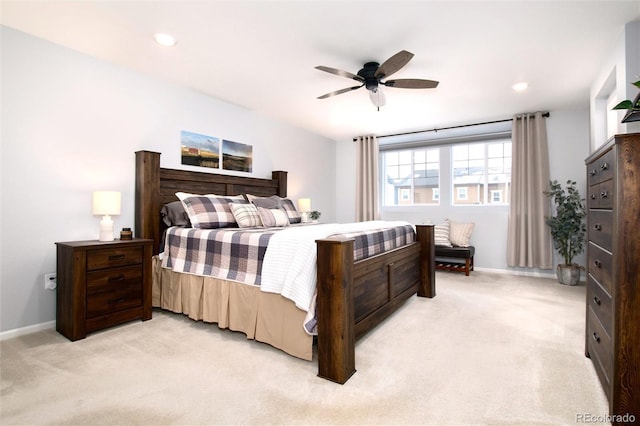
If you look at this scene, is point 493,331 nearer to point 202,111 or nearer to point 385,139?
point 202,111

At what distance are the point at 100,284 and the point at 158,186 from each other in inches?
44.2

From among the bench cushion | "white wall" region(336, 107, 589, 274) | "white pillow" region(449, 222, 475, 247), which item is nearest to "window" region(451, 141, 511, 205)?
"white wall" region(336, 107, 589, 274)

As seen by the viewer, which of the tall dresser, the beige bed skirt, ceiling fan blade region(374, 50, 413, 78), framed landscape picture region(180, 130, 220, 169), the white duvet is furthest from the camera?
framed landscape picture region(180, 130, 220, 169)

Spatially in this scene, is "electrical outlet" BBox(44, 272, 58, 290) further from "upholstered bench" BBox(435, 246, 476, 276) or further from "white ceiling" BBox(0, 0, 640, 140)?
"upholstered bench" BBox(435, 246, 476, 276)

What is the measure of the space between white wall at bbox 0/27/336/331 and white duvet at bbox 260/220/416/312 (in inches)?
73.8

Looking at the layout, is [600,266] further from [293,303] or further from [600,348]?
[293,303]

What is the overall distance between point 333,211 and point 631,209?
17.2ft

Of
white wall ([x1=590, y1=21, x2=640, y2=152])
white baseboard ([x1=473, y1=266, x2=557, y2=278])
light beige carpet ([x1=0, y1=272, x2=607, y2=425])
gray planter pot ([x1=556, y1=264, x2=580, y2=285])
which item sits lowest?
light beige carpet ([x1=0, y1=272, x2=607, y2=425])

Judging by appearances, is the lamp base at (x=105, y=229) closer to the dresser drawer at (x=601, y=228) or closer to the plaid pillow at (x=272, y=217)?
the plaid pillow at (x=272, y=217)

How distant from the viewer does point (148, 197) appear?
3.19 metres

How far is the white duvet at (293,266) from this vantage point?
1979 mm

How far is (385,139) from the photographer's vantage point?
6.08 meters

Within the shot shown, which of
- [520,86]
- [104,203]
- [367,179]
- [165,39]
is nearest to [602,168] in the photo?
[520,86]

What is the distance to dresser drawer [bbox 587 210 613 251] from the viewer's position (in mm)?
1578
